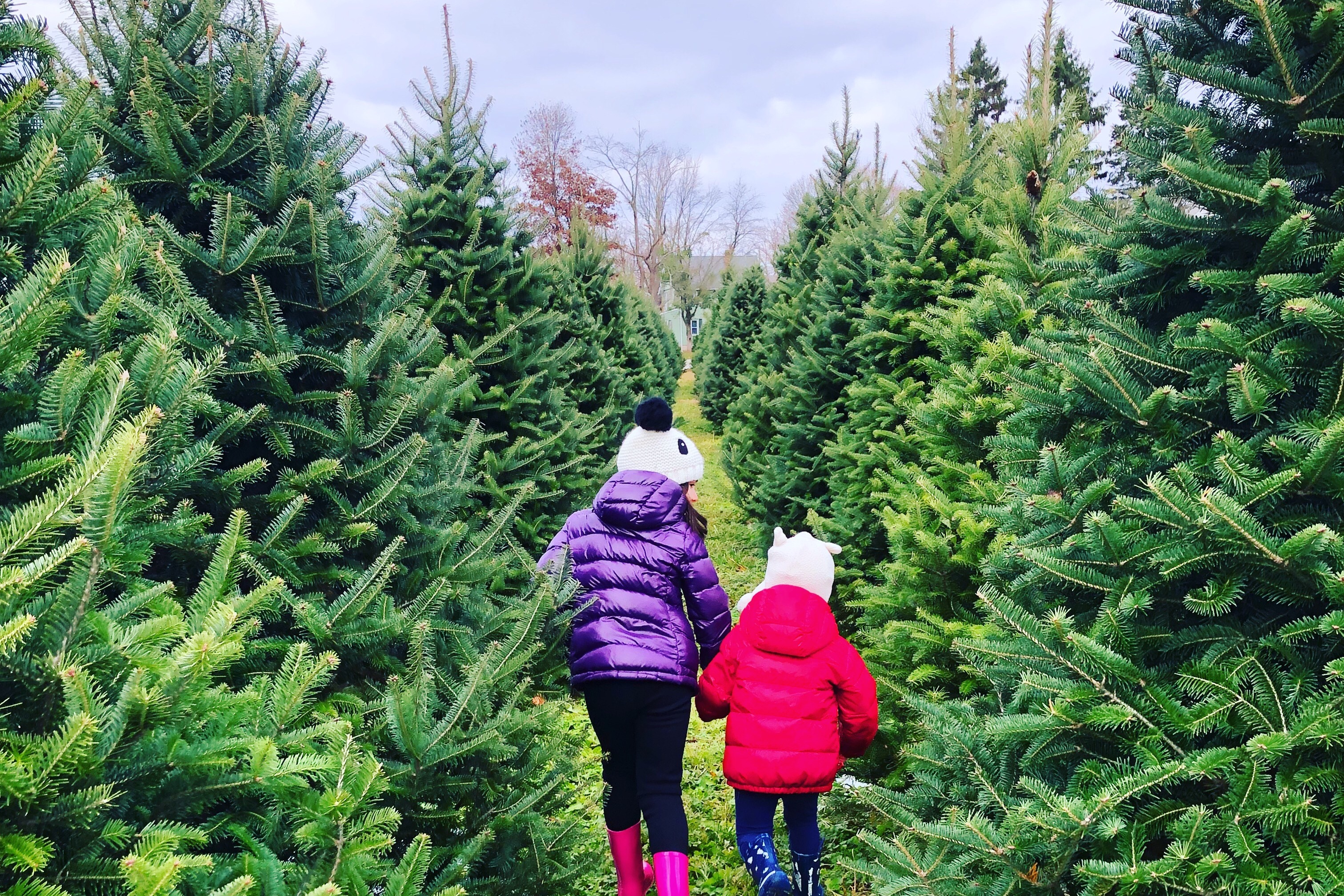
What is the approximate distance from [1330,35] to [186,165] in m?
3.59

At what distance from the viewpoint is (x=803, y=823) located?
3377 millimetres

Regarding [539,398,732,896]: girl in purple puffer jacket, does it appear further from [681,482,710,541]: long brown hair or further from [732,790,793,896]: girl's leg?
[732,790,793,896]: girl's leg

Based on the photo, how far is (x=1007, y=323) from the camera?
4.39 m

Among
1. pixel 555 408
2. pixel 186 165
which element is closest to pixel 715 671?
pixel 186 165

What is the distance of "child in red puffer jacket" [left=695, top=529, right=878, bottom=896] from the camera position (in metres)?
3.22

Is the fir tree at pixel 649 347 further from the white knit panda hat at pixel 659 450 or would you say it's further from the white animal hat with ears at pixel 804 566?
the white animal hat with ears at pixel 804 566

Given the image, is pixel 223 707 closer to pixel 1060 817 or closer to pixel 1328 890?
pixel 1060 817

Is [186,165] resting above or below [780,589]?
above

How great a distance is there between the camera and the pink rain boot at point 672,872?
328cm

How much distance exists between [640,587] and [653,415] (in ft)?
2.78

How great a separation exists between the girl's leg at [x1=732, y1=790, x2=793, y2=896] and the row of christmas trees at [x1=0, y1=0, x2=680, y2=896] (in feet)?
2.83

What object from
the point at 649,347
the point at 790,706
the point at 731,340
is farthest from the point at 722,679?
the point at 649,347

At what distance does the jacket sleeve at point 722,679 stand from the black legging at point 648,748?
0.09 meters

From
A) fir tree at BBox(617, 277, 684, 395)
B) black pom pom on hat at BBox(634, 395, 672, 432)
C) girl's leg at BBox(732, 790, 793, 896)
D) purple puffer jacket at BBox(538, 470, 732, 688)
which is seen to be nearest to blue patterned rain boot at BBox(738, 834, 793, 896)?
girl's leg at BBox(732, 790, 793, 896)
